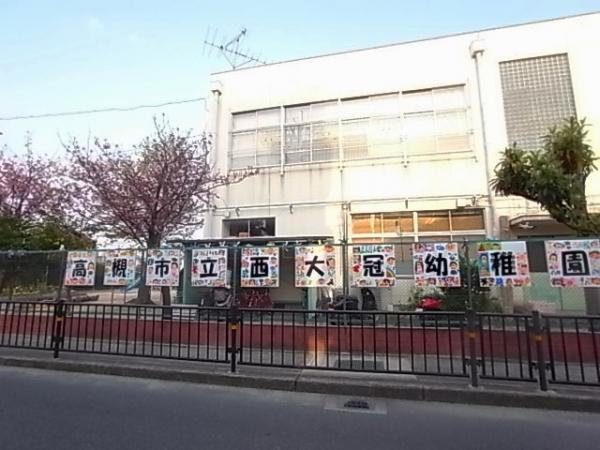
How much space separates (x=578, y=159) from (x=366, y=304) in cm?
604

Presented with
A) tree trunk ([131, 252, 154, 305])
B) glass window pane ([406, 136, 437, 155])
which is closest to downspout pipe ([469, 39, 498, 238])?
glass window pane ([406, 136, 437, 155])

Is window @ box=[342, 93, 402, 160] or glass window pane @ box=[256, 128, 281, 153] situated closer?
window @ box=[342, 93, 402, 160]

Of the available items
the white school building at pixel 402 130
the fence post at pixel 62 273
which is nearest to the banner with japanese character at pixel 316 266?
the fence post at pixel 62 273

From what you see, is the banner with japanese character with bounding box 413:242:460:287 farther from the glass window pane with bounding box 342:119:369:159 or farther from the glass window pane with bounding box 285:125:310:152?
the glass window pane with bounding box 285:125:310:152

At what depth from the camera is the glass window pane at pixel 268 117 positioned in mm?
16995

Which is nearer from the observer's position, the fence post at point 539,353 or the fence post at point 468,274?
the fence post at point 539,353

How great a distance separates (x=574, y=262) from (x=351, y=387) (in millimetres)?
4684

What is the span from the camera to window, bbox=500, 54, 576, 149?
14.1m

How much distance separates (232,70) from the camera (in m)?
A: 18.0

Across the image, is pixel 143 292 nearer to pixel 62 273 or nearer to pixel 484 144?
pixel 62 273

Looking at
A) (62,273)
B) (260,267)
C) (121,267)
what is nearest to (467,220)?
(260,267)

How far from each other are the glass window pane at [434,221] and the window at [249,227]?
5.64 metres

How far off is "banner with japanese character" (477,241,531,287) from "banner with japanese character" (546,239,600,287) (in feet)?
1.46

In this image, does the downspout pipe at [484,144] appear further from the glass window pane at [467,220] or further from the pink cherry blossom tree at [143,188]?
the pink cherry blossom tree at [143,188]
